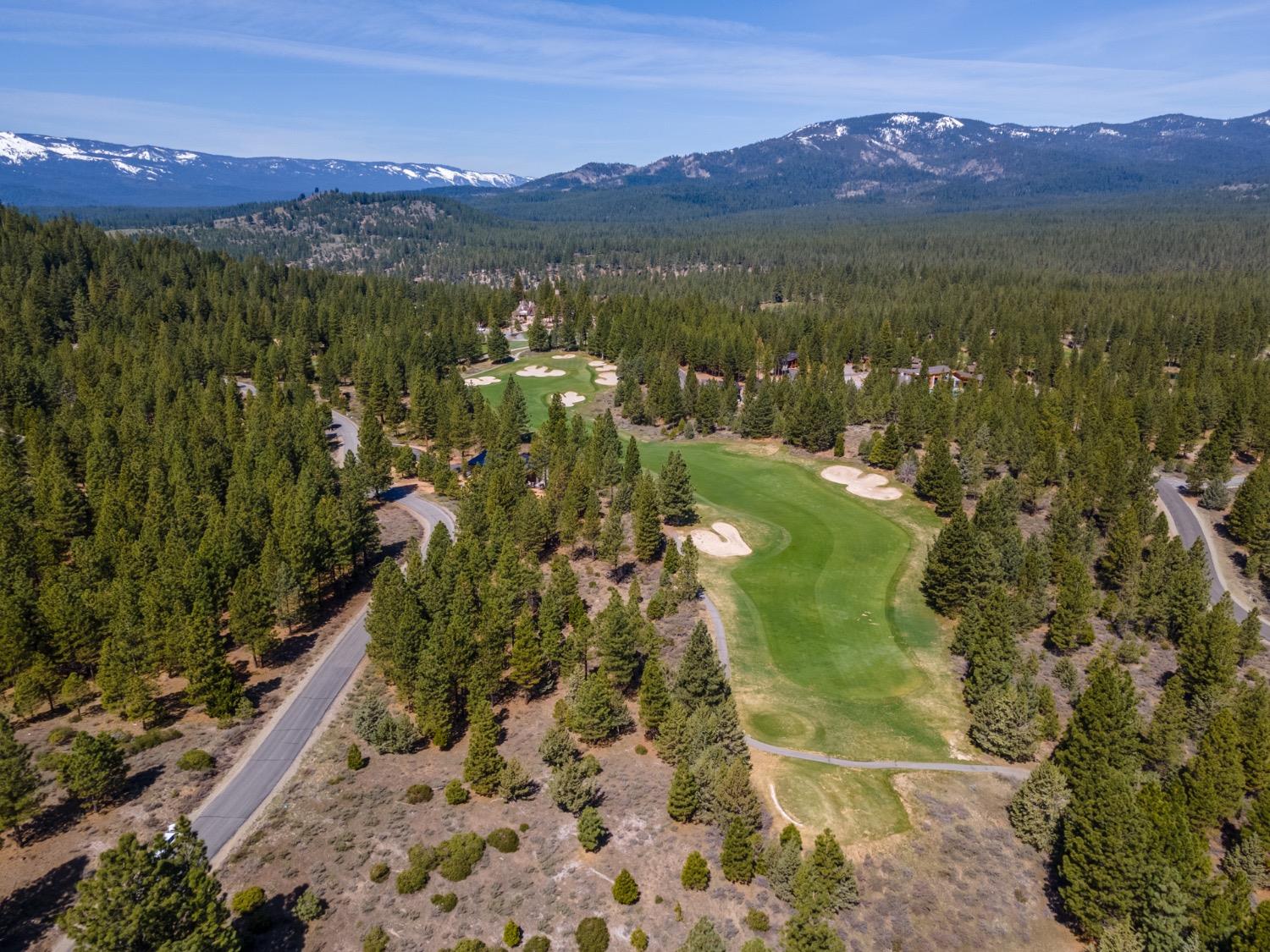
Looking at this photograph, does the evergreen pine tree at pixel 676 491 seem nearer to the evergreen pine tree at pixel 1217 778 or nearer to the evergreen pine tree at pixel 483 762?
the evergreen pine tree at pixel 483 762

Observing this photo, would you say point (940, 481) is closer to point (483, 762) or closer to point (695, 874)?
point (695, 874)

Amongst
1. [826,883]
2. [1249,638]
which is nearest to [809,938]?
[826,883]

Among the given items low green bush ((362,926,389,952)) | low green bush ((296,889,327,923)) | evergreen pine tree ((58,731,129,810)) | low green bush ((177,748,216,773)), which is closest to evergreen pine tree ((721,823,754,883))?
low green bush ((362,926,389,952))

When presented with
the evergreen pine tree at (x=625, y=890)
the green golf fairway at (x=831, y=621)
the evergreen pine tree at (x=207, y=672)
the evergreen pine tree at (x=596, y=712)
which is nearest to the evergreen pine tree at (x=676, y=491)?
the green golf fairway at (x=831, y=621)

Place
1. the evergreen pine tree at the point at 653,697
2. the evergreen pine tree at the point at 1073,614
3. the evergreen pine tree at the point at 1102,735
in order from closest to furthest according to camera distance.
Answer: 1. the evergreen pine tree at the point at 1102,735
2. the evergreen pine tree at the point at 653,697
3. the evergreen pine tree at the point at 1073,614

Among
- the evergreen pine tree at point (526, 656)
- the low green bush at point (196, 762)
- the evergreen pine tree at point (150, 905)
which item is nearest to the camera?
the evergreen pine tree at point (150, 905)

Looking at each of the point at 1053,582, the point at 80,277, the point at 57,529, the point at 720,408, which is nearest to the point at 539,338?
the point at 720,408
